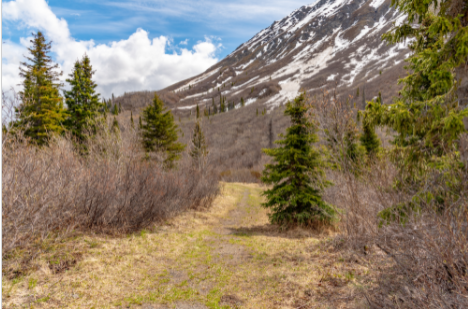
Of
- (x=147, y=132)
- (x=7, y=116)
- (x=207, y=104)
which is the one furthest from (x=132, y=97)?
(x=7, y=116)

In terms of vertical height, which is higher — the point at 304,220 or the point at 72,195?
the point at 72,195

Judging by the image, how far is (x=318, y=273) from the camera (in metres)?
6.09

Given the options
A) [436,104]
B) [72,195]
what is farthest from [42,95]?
[436,104]

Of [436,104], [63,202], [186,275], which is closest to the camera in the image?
[436,104]

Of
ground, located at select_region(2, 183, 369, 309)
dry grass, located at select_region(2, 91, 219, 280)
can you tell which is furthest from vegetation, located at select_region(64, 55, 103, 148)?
ground, located at select_region(2, 183, 369, 309)

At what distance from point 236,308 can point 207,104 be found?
147 meters

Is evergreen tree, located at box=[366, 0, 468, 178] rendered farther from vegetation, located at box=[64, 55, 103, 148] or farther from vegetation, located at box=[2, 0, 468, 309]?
vegetation, located at box=[64, 55, 103, 148]

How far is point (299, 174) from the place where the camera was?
11.0 metres

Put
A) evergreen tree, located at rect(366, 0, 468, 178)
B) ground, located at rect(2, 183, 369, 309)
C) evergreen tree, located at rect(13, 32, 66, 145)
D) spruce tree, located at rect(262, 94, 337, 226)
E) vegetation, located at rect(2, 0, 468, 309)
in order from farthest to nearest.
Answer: evergreen tree, located at rect(13, 32, 66, 145) < spruce tree, located at rect(262, 94, 337, 226) < ground, located at rect(2, 183, 369, 309) < evergreen tree, located at rect(366, 0, 468, 178) < vegetation, located at rect(2, 0, 468, 309)

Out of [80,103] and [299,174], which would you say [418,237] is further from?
[80,103]

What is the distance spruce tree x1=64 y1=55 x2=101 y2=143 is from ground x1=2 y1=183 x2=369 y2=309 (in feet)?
56.4

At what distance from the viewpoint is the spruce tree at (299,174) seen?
10.9 meters

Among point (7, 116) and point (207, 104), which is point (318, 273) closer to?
point (7, 116)

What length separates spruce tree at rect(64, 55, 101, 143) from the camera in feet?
73.3
